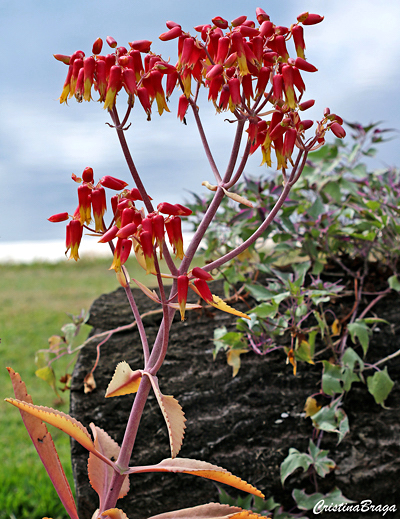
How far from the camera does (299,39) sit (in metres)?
0.87

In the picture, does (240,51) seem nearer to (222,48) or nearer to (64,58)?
(222,48)

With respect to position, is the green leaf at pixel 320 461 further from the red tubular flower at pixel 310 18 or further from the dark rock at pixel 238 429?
the red tubular flower at pixel 310 18

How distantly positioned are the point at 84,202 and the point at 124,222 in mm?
110

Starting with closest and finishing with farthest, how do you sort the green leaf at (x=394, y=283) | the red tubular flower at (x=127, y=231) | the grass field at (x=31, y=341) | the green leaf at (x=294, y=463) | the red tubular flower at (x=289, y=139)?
the red tubular flower at (x=127, y=231) → the red tubular flower at (x=289, y=139) → the green leaf at (x=294, y=463) → the green leaf at (x=394, y=283) → the grass field at (x=31, y=341)

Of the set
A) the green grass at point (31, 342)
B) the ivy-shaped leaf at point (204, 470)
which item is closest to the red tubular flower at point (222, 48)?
the ivy-shaped leaf at point (204, 470)

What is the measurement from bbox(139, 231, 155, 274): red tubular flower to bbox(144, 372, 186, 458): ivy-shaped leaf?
0.72ft

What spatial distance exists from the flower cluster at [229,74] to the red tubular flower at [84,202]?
15 centimetres

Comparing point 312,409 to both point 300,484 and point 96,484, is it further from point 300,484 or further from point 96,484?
point 96,484

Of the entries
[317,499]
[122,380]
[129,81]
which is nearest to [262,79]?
[129,81]

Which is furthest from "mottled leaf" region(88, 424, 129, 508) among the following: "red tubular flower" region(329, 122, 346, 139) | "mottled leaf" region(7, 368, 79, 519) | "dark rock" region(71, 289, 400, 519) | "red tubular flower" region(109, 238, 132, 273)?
"red tubular flower" region(329, 122, 346, 139)

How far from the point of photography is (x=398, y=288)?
1.58 metres

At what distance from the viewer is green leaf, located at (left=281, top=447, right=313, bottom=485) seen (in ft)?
4.10

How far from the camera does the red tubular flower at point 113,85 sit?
747 millimetres

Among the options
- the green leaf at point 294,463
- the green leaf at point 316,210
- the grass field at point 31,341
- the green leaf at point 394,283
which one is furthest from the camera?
the grass field at point 31,341
